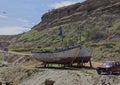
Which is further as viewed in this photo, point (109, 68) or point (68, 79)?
point (109, 68)

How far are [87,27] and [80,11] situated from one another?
17519 mm

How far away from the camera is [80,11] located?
4126 inches

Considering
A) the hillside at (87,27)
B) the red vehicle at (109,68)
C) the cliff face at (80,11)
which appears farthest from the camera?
the cliff face at (80,11)

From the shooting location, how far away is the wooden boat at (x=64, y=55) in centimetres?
4588

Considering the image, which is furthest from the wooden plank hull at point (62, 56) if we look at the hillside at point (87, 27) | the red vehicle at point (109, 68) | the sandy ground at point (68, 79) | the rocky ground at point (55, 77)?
the hillside at point (87, 27)

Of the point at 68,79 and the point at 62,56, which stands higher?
the point at 62,56

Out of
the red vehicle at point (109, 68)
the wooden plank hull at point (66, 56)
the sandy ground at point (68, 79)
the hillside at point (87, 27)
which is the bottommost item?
the sandy ground at point (68, 79)

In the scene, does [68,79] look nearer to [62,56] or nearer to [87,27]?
[62,56]

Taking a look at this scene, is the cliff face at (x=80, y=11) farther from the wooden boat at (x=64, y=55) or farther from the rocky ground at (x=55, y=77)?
the rocky ground at (x=55, y=77)

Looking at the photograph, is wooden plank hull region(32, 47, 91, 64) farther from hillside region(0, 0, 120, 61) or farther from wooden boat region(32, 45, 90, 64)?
hillside region(0, 0, 120, 61)

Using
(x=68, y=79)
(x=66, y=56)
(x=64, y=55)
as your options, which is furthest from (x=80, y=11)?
(x=68, y=79)

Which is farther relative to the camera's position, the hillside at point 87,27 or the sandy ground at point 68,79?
the hillside at point 87,27

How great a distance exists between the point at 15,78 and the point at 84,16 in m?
57.7

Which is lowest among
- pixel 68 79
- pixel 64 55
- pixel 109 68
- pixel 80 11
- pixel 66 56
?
pixel 68 79
